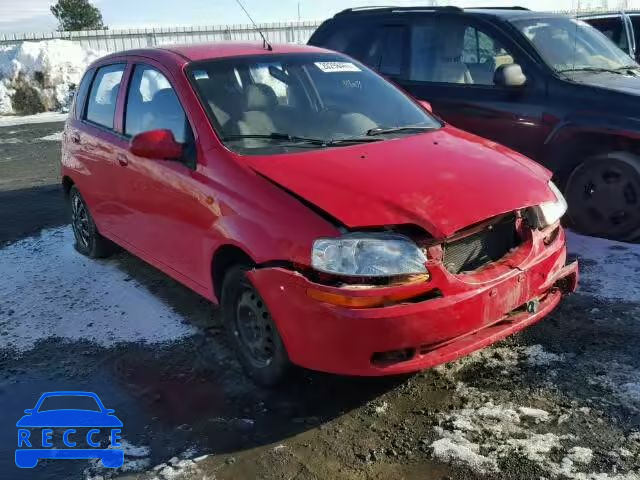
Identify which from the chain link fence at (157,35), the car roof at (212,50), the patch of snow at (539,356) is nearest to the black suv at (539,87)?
the car roof at (212,50)

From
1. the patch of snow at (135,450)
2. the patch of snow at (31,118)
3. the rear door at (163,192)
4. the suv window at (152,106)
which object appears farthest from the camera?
the patch of snow at (31,118)

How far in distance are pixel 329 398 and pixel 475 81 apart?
371cm

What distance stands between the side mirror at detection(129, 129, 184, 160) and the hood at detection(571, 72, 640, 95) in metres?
3.50

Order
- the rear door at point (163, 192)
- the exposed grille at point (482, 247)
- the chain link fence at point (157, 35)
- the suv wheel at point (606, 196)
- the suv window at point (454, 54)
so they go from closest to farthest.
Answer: the exposed grille at point (482, 247) → the rear door at point (163, 192) → the suv wheel at point (606, 196) → the suv window at point (454, 54) → the chain link fence at point (157, 35)

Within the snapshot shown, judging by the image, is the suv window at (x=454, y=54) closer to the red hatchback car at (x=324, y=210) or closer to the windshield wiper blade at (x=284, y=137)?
the red hatchback car at (x=324, y=210)

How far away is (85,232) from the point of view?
225 inches

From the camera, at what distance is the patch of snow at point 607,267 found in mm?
4453

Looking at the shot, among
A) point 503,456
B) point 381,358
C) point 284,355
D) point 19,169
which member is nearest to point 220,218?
point 284,355

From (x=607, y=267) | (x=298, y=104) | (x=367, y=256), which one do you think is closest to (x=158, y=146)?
(x=298, y=104)

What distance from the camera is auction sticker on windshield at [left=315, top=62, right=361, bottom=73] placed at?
14.8ft

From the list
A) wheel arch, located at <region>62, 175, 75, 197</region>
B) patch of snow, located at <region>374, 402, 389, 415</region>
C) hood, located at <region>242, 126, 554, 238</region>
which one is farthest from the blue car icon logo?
wheel arch, located at <region>62, 175, 75, 197</region>

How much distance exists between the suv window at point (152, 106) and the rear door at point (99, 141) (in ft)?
0.63

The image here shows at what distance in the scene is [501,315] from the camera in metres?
3.21

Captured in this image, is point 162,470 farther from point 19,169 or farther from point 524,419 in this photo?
point 19,169
